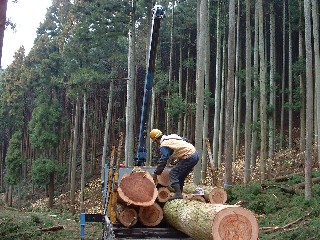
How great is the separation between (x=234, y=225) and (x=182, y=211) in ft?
5.70

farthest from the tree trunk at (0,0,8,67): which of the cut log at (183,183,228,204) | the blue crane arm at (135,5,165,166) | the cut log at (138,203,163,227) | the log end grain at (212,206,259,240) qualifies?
the log end grain at (212,206,259,240)

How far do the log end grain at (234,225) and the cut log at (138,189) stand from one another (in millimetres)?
2463

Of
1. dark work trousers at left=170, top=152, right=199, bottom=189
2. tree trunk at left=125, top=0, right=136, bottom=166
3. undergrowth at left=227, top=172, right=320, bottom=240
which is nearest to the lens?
dark work trousers at left=170, top=152, right=199, bottom=189

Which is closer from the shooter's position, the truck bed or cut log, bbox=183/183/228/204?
the truck bed

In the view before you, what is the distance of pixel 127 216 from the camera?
752cm

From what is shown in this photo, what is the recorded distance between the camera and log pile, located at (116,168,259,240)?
514 centimetres

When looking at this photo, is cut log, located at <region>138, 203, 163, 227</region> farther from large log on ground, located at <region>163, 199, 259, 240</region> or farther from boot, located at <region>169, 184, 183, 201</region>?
large log on ground, located at <region>163, 199, 259, 240</region>

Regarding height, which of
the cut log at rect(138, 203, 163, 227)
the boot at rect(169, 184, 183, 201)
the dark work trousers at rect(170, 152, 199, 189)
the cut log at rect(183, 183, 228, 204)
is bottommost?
the cut log at rect(138, 203, 163, 227)

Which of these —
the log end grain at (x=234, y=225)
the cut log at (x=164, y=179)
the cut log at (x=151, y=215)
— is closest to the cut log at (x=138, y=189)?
the cut log at (x=151, y=215)

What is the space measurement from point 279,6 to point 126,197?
27.2 m

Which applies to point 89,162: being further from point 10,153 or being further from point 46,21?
point 46,21

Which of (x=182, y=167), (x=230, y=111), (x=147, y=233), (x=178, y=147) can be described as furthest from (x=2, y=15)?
(x=230, y=111)

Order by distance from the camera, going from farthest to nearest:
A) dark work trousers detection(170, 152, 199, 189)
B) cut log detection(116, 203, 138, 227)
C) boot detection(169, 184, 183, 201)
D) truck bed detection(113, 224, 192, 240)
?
dark work trousers detection(170, 152, 199, 189)
boot detection(169, 184, 183, 201)
cut log detection(116, 203, 138, 227)
truck bed detection(113, 224, 192, 240)

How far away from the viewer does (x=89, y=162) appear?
37719 millimetres
